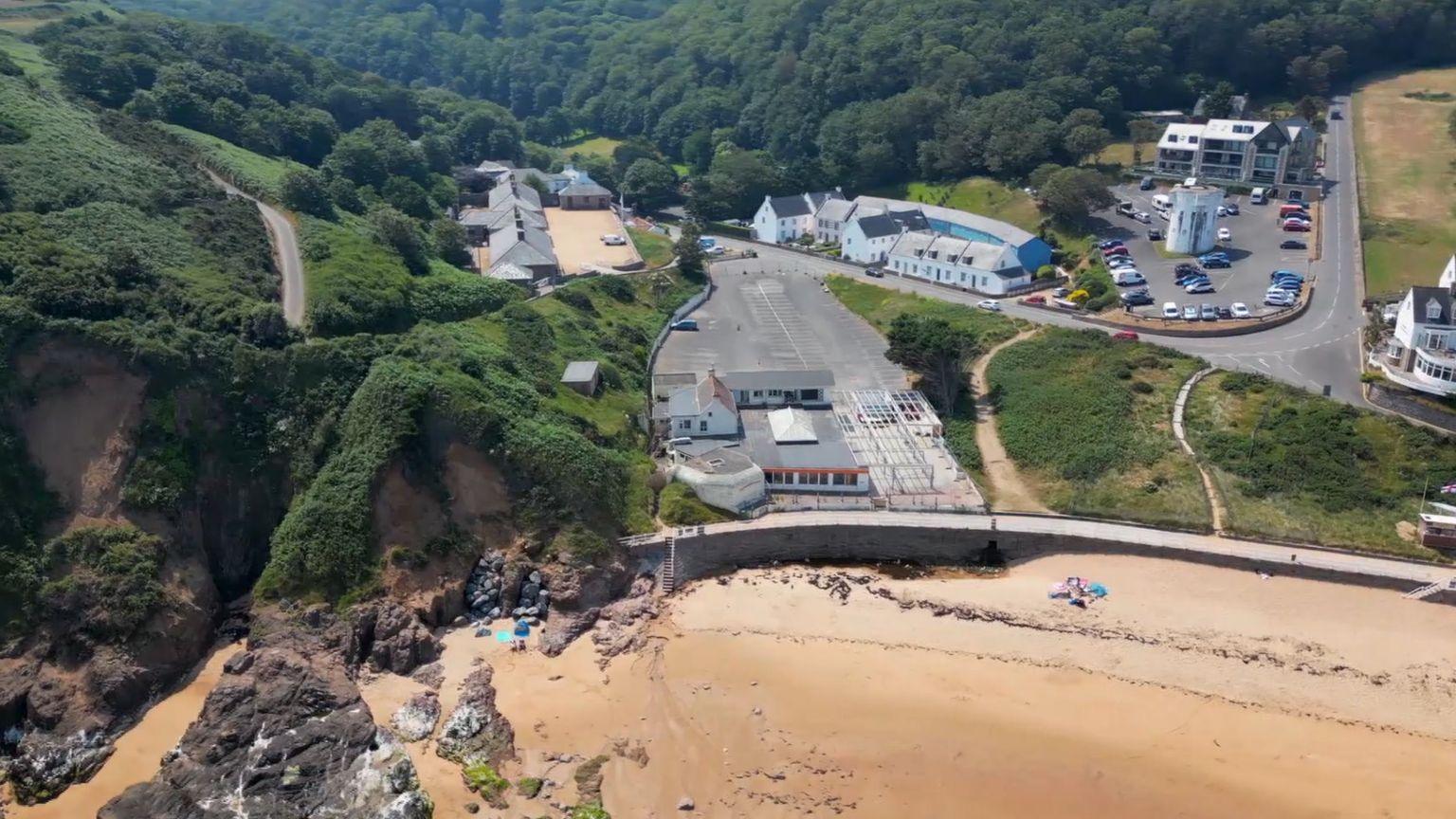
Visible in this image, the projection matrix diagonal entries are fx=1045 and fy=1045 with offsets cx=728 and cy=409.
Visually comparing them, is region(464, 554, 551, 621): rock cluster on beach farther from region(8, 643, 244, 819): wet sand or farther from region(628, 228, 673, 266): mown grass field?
region(628, 228, 673, 266): mown grass field

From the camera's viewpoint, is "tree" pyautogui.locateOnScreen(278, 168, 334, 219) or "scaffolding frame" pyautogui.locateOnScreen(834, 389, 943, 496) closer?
"scaffolding frame" pyautogui.locateOnScreen(834, 389, 943, 496)

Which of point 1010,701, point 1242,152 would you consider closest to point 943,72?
point 1242,152

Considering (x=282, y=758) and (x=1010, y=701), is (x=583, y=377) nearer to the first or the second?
(x=282, y=758)

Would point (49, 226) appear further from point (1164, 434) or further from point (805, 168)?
point (805, 168)

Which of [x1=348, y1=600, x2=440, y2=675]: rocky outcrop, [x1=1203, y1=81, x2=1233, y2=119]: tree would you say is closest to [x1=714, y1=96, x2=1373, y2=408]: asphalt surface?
[x1=1203, y1=81, x2=1233, y2=119]: tree

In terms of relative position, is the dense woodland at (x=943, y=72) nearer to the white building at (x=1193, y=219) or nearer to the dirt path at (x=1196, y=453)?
the white building at (x=1193, y=219)

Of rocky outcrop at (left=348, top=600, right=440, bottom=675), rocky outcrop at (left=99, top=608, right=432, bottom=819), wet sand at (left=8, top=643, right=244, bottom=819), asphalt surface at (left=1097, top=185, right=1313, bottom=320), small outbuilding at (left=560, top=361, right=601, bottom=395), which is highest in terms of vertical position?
asphalt surface at (left=1097, top=185, right=1313, bottom=320)
